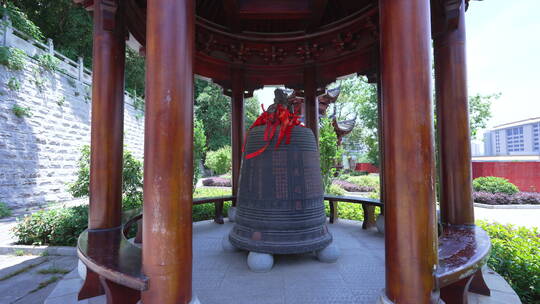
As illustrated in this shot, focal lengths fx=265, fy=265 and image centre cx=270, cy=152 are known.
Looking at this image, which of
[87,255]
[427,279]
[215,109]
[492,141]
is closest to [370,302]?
[427,279]

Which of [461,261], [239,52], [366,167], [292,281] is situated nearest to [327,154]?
[239,52]

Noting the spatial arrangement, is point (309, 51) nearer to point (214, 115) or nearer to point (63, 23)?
point (63, 23)

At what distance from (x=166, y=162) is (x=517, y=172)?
21274 mm

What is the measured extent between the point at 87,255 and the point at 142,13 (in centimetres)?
363

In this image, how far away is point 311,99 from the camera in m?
6.31

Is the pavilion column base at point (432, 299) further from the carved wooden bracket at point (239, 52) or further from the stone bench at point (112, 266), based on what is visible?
the carved wooden bracket at point (239, 52)

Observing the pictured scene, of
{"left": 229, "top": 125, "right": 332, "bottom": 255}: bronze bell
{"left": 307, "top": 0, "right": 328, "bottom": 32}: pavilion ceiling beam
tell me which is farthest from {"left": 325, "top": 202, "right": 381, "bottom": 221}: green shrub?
{"left": 307, "top": 0, "right": 328, "bottom": 32}: pavilion ceiling beam

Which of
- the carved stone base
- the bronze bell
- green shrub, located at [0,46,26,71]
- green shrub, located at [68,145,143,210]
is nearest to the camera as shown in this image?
the carved stone base

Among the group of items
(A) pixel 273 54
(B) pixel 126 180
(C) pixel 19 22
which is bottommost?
(B) pixel 126 180

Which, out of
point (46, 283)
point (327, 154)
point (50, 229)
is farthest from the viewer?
point (327, 154)

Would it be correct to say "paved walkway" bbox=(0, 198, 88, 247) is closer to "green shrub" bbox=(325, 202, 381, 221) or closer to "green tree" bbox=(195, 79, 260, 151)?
"green shrub" bbox=(325, 202, 381, 221)

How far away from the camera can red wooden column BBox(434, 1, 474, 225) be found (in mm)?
3455

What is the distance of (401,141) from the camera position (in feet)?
6.54

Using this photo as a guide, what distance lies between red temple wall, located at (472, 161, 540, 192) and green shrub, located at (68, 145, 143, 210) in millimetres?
20313
